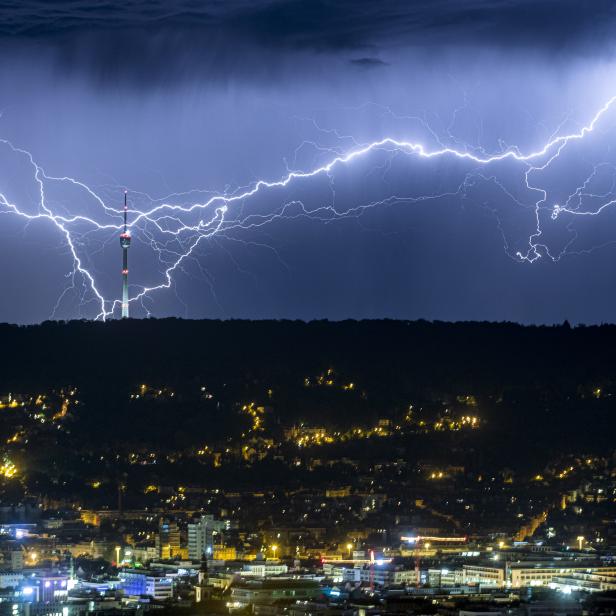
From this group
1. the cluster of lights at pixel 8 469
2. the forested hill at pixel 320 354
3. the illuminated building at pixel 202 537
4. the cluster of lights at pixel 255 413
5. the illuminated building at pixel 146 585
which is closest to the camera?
the illuminated building at pixel 146 585

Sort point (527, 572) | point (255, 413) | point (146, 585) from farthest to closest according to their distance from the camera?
point (255, 413) < point (527, 572) < point (146, 585)

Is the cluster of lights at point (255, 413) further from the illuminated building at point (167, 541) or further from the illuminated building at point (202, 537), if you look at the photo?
the illuminated building at point (202, 537)

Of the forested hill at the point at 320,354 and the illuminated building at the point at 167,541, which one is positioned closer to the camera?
the illuminated building at the point at 167,541

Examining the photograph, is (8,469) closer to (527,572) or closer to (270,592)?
(527,572)

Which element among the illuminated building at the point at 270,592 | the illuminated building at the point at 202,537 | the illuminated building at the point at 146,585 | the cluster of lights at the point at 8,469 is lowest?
the illuminated building at the point at 270,592

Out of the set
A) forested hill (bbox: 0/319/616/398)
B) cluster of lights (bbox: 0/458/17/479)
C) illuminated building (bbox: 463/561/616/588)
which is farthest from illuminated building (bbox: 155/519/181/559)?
forested hill (bbox: 0/319/616/398)

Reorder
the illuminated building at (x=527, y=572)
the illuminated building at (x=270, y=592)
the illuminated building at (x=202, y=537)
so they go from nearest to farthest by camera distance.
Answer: the illuminated building at (x=270, y=592), the illuminated building at (x=527, y=572), the illuminated building at (x=202, y=537)

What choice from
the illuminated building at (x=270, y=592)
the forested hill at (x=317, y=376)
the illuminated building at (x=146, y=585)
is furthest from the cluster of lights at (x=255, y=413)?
the illuminated building at (x=270, y=592)

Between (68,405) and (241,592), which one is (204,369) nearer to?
(68,405)

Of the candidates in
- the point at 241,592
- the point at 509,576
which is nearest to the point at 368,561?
the point at 509,576

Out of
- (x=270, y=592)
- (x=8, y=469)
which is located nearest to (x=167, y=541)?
(x=8, y=469)

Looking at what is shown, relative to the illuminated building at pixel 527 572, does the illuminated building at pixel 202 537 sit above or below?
above
